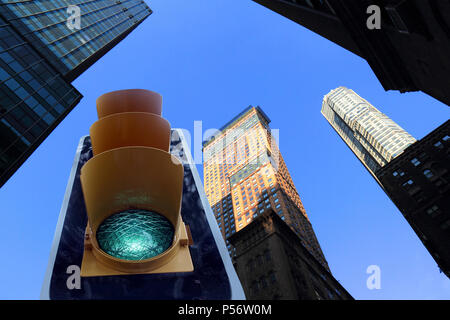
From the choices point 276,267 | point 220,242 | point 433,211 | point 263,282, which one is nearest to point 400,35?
point 220,242

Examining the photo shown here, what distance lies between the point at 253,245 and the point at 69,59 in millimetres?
38346

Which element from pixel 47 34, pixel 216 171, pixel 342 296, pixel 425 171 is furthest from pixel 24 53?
pixel 216 171

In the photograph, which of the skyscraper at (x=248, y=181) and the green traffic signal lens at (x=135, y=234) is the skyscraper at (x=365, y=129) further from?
the green traffic signal lens at (x=135, y=234)

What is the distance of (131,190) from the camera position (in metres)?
7.33

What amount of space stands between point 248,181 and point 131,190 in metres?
83.2

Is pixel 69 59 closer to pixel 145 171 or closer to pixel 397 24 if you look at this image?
pixel 397 24

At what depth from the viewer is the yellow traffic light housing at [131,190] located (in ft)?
23.9

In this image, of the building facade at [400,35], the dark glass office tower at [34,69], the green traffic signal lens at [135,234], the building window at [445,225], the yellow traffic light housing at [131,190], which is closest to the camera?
the yellow traffic light housing at [131,190]

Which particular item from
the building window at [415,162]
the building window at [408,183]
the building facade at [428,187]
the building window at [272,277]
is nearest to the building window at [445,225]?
the building facade at [428,187]

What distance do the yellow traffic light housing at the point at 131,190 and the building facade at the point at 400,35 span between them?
11067mm

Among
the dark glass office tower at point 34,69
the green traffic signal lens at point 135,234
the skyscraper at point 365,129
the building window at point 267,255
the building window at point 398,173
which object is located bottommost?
the green traffic signal lens at point 135,234

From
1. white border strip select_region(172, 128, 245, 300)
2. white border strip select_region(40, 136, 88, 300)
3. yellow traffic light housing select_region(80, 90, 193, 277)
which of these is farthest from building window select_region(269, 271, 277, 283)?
yellow traffic light housing select_region(80, 90, 193, 277)

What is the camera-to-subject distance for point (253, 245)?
173 feet

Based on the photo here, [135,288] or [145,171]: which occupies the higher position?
[145,171]
